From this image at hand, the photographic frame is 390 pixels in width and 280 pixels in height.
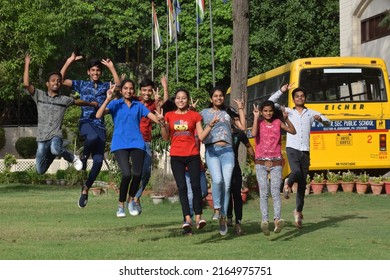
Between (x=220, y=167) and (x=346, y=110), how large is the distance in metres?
13.4

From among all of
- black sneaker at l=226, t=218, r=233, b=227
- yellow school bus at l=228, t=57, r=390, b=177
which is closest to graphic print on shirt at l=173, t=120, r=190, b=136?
black sneaker at l=226, t=218, r=233, b=227

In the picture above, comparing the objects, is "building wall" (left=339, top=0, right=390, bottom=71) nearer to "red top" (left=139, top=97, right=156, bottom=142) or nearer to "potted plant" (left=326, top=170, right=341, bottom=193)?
"potted plant" (left=326, top=170, right=341, bottom=193)

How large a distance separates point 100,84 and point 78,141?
3329 centimetres

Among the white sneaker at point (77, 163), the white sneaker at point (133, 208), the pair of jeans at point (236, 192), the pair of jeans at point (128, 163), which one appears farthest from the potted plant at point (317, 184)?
the pair of jeans at point (128, 163)

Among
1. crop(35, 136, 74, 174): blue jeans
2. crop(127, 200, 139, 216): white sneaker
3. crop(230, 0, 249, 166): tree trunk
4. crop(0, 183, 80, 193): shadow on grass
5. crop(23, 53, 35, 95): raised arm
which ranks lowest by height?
crop(0, 183, 80, 193): shadow on grass

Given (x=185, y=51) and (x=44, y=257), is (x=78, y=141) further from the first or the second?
(x=44, y=257)

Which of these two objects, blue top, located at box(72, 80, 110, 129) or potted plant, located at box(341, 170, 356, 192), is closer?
blue top, located at box(72, 80, 110, 129)

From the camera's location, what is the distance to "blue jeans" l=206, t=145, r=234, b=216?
49.2ft

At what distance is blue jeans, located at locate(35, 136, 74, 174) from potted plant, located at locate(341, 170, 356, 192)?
40.2 ft

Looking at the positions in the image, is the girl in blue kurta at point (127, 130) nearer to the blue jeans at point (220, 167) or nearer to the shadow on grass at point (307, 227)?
the blue jeans at point (220, 167)

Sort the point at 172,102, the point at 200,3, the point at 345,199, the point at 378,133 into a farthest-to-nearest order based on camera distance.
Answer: the point at 200,3, the point at 378,133, the point at 345,199, the point at 172,102

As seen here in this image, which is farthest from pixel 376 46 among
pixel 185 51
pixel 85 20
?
pixel 85 20

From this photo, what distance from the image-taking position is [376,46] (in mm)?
43750

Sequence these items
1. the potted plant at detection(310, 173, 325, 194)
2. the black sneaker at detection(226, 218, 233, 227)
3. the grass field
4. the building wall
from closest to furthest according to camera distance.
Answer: the grass field
the black sneaker at detection(226, 218, 233, 227)
the potted plant at detection(310, 173, 325, 194)
the building wall
